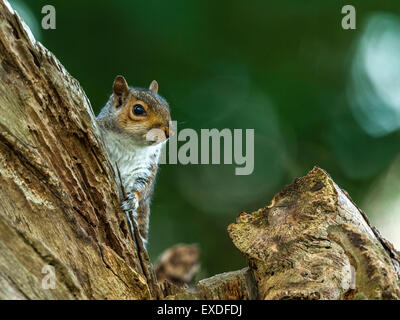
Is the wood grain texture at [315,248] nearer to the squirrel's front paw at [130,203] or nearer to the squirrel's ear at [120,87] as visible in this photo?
the squirrel's front paw at [130,203]

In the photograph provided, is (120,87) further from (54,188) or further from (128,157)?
(54,188)

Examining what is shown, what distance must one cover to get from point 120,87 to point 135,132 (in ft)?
0.64

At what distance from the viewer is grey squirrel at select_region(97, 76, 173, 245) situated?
70.9 inches

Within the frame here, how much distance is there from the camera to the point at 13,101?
111 cm

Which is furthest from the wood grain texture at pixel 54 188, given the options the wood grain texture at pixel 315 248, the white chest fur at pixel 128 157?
the white chest fur at pixel 128 157

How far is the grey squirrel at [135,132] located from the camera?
180 centimetres

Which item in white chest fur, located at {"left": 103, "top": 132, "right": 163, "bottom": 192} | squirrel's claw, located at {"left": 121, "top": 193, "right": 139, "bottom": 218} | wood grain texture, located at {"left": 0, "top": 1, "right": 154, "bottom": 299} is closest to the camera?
wood grain texture, located at {"left": 0, "top": 1, "right": 154, "bottom": 299}

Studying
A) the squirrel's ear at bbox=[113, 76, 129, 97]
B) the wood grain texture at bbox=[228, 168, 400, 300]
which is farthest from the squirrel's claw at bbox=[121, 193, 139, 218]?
the squirrel's ear at bbox=[113, 76, 129, 97]

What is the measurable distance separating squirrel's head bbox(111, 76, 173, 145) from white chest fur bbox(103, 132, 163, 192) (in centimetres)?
3

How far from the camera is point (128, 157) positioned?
1.81 meters

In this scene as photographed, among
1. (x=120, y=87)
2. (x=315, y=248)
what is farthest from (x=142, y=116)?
(x=315, y=248)

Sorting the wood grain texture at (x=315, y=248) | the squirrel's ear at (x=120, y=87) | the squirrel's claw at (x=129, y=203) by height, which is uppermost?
the squirrel's ear at (x=120, y=87)

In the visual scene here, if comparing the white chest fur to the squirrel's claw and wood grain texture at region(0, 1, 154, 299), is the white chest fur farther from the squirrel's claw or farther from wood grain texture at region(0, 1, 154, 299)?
wood grain texture at region(0, 1, 154, 299)
